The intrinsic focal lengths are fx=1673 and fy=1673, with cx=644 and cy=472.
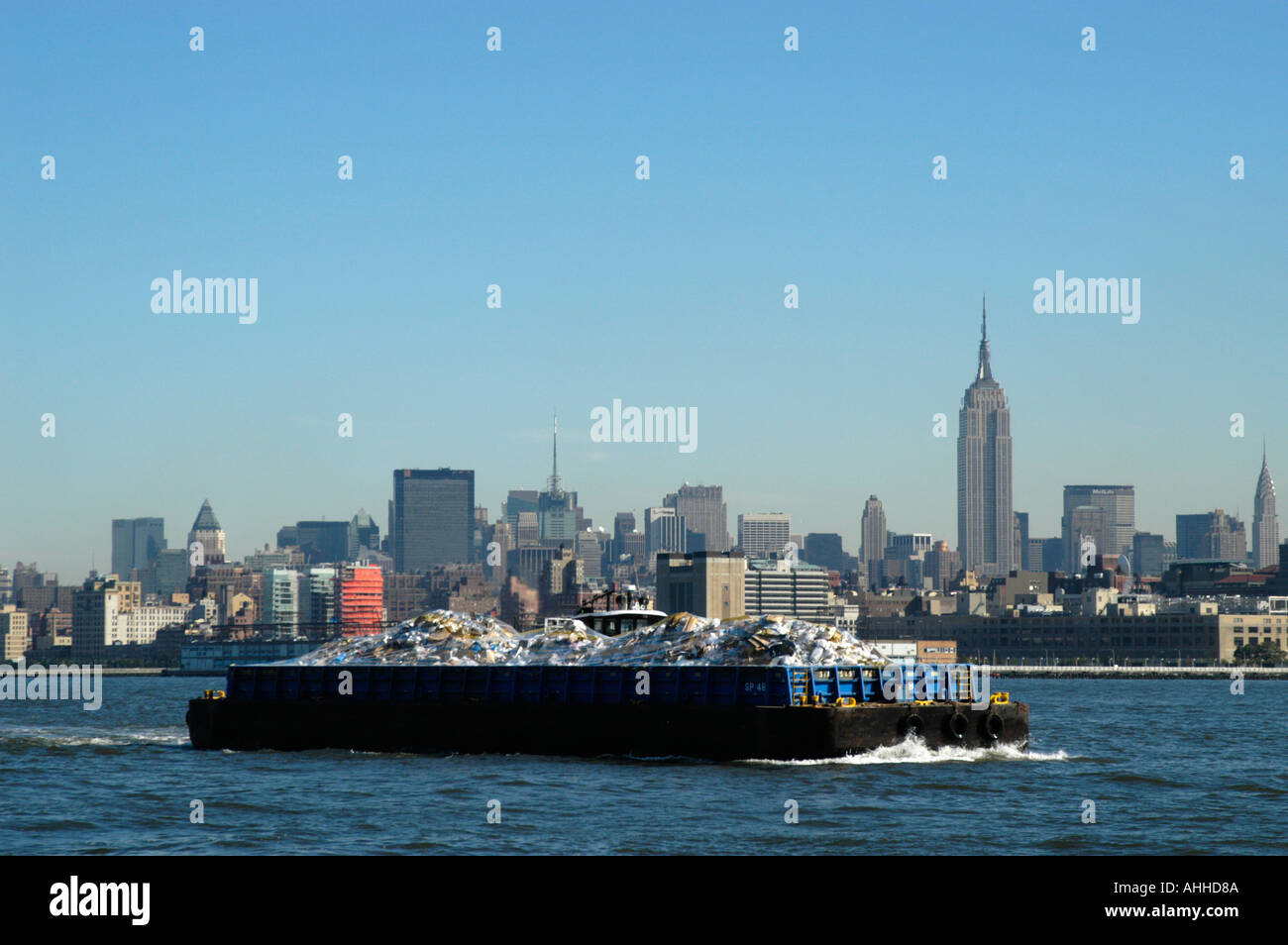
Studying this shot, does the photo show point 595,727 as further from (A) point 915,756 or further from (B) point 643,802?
(B) point 643,802

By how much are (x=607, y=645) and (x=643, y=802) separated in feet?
59.8

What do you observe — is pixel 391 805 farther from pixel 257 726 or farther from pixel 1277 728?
pixel 1277 728

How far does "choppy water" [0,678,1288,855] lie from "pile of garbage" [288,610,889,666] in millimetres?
4086

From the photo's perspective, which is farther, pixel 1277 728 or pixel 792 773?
pixel 1277 728

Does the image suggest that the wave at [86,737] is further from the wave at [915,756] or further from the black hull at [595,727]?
the wave at [915,756]

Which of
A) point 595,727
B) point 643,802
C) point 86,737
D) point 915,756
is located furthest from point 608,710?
point 86,737

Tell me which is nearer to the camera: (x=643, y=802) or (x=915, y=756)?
(x=643, y=802)

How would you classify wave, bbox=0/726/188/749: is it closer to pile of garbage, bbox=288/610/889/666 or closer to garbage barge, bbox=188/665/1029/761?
garbage barge, bbox=188/665/1029/761

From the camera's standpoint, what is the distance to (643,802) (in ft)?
138
